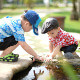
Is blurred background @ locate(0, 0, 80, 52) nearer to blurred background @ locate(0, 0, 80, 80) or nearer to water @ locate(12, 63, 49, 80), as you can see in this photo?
blurred background @ locate(0, 0, 80, 80)

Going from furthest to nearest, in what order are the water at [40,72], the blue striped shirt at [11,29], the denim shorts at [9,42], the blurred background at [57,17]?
the blurred background at [57,17] → the denim shorts at [9,42] → the blue striped shirt at [11,29] → the water at [40,72]

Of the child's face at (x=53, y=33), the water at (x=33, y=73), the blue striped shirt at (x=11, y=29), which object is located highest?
the blue striped shirt at (x=11, y=29)

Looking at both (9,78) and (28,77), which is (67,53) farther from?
(9,78)

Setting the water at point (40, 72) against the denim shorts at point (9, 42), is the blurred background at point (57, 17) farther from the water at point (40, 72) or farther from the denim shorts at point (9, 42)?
the water at point (40, 72)

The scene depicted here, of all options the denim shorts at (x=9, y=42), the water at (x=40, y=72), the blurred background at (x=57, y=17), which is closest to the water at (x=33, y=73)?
the water at (x=40, y=72)

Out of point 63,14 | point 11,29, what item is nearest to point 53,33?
point 11,29

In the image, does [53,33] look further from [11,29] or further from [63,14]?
[63,14]

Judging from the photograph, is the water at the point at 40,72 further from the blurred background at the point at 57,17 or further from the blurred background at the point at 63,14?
the blurred background at the point at 63,14

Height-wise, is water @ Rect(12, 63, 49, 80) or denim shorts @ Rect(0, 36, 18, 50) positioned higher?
denim shorts @ Rect(0, 36, 18, 50)

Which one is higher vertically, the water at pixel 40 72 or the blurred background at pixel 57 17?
the water at pixel 40 72

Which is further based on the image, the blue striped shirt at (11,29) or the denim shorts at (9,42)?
the denim shorts at (9,42)

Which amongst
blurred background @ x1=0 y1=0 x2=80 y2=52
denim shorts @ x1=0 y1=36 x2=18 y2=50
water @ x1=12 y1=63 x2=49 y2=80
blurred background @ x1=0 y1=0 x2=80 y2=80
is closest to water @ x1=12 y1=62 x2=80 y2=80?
water @ x1=12 y1=63 x2=49 y2=80

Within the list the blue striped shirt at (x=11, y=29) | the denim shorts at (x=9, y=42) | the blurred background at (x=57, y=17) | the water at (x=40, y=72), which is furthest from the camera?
the blurred background at (x=57, y=17)

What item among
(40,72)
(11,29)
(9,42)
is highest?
(11,29)
